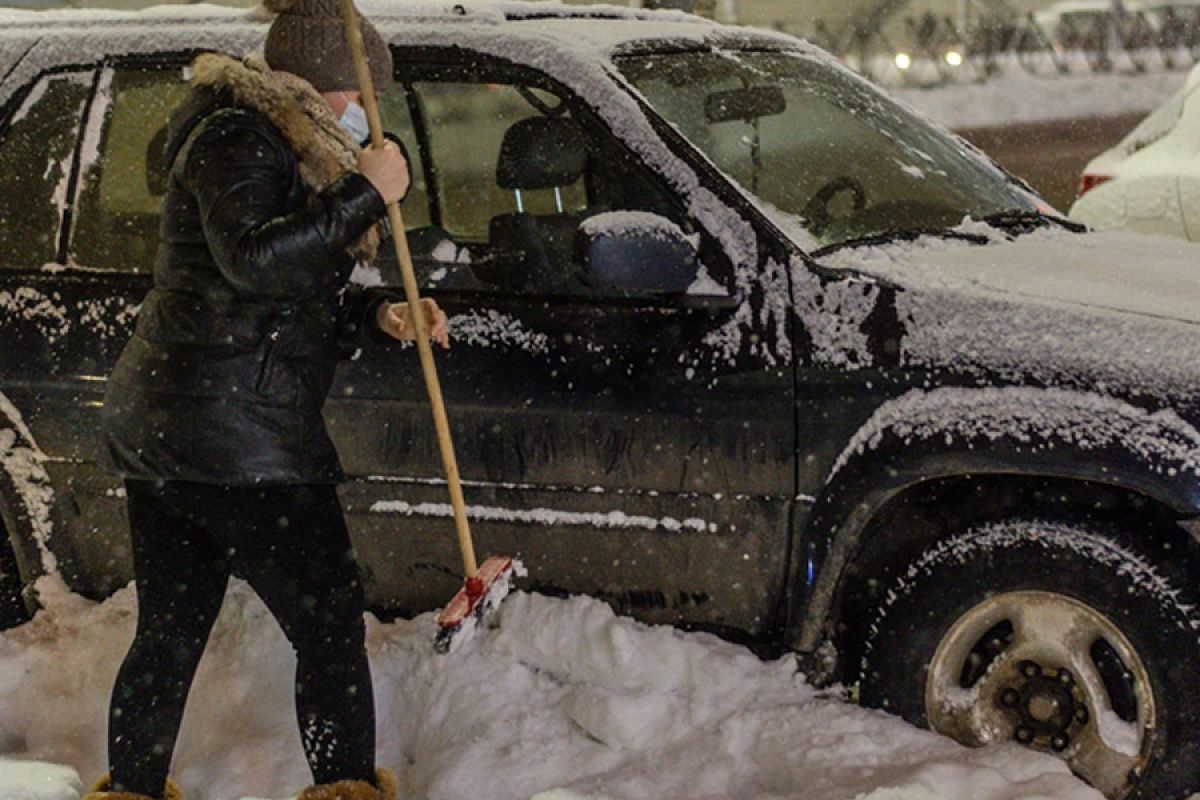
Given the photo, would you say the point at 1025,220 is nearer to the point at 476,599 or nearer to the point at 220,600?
the point at 476,599

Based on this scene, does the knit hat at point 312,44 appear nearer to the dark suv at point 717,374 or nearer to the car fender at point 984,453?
the dark suv at point 717,374

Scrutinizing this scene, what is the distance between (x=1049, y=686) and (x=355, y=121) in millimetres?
1951

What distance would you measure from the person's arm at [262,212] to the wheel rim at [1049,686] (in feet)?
5.35

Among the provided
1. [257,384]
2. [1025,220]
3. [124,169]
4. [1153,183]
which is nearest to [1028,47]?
[1153,183]

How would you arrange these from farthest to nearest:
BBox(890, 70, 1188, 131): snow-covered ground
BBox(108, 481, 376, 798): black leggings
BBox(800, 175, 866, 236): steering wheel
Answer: BBox(890, 70, 1188, 131): snow-covered ground → BBox(800, 175, 866, 236): steering wheel → BBox(108, 481, 376, 798): black leggings

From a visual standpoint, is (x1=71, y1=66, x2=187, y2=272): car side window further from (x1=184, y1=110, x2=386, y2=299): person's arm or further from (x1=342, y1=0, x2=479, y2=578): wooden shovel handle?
(x1=184, y1=110, x2=386, y2=299): person's arm

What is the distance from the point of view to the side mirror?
11.1ft

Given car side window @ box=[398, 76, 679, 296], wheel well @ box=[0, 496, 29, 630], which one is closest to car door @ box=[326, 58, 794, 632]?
car side window @ box=[398, 76, 679, 296]

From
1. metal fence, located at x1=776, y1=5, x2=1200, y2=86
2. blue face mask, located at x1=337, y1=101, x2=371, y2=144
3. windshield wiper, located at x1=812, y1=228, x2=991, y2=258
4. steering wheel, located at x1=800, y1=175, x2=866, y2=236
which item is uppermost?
blue face mask, located at x1=337, y1=101, x2=371, y2=144

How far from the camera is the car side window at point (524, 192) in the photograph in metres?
3.68

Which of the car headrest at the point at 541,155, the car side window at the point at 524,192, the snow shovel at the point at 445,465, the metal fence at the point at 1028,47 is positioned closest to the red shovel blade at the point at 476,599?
the snow shovel at the point at 445,465

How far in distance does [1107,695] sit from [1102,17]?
21581 millimetres

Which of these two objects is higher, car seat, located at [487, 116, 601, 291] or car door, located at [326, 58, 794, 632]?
car seat, located at [487, 116, 601, 291]

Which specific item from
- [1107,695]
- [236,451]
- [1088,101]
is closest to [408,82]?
[236,451]
